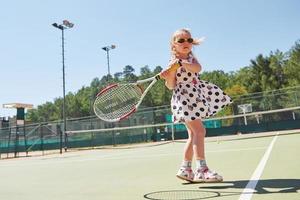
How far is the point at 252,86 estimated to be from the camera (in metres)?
68.1

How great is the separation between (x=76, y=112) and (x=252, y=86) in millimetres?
53993

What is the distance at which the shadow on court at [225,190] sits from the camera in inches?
134

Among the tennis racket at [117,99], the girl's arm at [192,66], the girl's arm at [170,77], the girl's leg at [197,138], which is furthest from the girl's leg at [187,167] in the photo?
the tennis racket at [117,99]

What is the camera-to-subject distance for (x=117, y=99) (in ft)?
17.6

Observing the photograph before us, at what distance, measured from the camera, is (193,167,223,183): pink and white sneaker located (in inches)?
162

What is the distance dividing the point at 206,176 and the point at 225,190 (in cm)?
57

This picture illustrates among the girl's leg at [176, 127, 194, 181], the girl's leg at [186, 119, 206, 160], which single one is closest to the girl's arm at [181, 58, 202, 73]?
the girl's leg at [186, 119, 206, 160]

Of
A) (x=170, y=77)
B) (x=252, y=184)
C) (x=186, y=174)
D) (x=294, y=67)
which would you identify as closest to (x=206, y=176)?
(x=186, y=174)

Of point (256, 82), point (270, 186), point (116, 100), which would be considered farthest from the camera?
point (256, 82)

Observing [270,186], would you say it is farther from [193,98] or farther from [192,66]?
[192,66]

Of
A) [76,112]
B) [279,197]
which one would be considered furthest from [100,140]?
[76,112]

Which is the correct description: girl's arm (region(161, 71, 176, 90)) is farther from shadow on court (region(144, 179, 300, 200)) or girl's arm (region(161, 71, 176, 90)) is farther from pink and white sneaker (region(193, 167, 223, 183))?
shadow on court (region(144, 179, 300, 200))

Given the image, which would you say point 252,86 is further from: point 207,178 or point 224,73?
point 207,178

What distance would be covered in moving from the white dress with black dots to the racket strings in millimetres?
797
